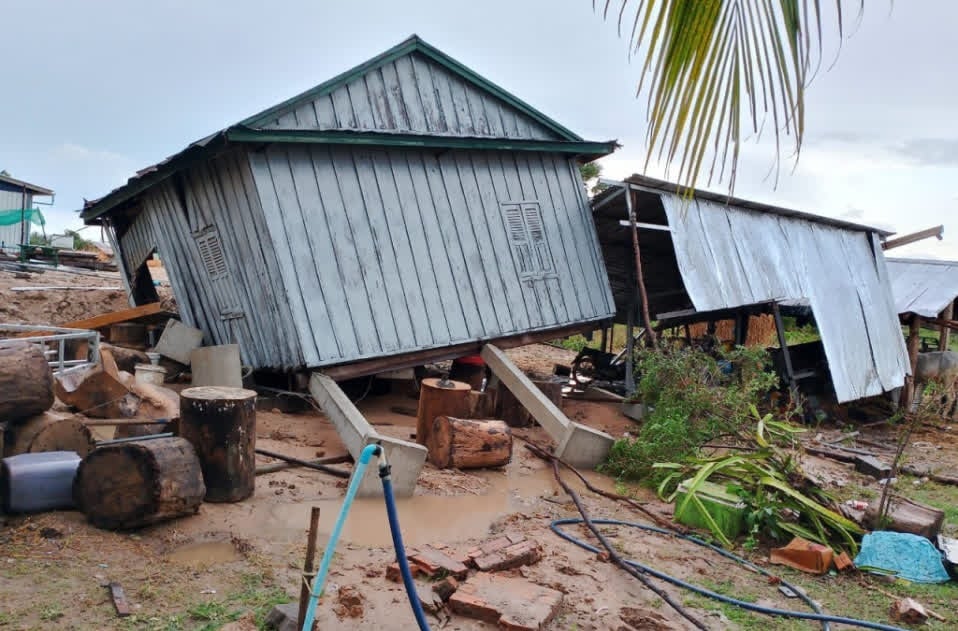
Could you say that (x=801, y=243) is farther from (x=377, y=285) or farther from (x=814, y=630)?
(x=814, y=630)

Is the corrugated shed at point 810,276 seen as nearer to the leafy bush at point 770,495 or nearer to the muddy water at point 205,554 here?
the leafy bush at point 770,495

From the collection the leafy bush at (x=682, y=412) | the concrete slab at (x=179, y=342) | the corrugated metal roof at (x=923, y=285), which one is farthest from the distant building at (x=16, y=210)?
the corrugated metal roof at (x=923, y=285)

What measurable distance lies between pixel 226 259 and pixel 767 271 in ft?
28.5

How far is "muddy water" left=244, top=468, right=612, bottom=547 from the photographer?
532 centimetres

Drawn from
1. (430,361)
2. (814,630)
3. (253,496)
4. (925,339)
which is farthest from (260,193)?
(925,339)

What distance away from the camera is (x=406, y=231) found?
9422mm

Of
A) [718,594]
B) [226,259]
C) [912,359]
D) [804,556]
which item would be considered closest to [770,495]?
[804,556]

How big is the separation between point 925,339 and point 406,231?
59.5 ft

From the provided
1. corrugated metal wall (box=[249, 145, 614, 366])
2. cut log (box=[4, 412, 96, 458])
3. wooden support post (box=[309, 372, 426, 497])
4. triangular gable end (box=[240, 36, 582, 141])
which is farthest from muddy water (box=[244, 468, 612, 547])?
triangular gable end (box=[240, 36, 582, 141])

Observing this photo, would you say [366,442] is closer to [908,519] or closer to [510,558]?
[510,558]

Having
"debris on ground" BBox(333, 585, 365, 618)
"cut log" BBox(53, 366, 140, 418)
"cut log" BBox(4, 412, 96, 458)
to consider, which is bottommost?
"debris on ground" BBox(333, 585, 365, 618)

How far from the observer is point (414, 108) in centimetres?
977

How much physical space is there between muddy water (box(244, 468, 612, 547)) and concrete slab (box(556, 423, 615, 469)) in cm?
89

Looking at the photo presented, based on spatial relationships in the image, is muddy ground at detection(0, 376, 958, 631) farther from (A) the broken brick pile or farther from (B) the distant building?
(B) the distant building
